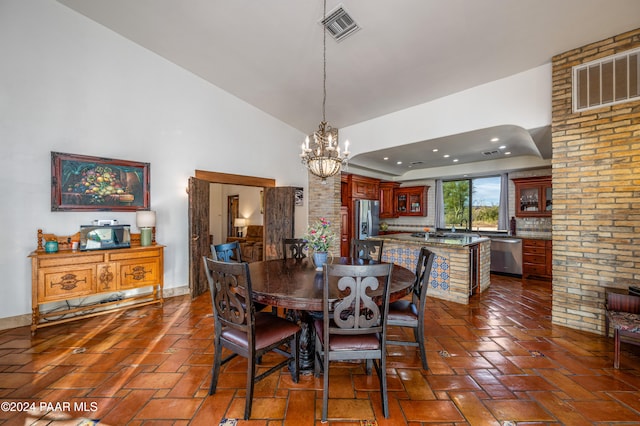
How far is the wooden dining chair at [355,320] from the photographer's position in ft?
4.99

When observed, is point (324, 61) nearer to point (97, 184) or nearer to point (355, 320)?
point (355, 320)

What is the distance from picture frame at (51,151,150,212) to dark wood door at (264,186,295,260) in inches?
79.4

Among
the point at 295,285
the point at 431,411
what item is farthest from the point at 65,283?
the point at 431,411

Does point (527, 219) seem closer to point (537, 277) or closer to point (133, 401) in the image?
point (537, 277)

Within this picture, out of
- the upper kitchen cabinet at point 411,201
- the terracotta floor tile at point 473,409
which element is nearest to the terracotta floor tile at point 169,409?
the terracotta floor tile at point 473,409

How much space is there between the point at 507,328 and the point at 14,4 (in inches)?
257

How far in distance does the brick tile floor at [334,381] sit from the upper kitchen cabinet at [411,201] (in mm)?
4499

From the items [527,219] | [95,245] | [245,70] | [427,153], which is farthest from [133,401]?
[527,219]

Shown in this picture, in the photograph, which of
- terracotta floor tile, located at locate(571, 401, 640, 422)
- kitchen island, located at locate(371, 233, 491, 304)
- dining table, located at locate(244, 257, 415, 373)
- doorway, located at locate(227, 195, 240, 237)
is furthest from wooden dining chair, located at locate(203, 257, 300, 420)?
doorway, located at locate(227, 195, 240, 237)

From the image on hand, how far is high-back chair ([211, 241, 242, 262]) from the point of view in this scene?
8.19 feet

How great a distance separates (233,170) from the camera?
4.59 meters

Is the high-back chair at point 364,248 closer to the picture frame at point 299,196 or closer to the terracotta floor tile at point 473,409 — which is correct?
the terracotta floor tile at point 473,409

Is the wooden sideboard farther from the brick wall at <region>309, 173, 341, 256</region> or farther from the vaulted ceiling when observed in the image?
the brick wall at <region>309, 173, 341, 256</region>

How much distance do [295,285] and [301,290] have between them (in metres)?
0.13
